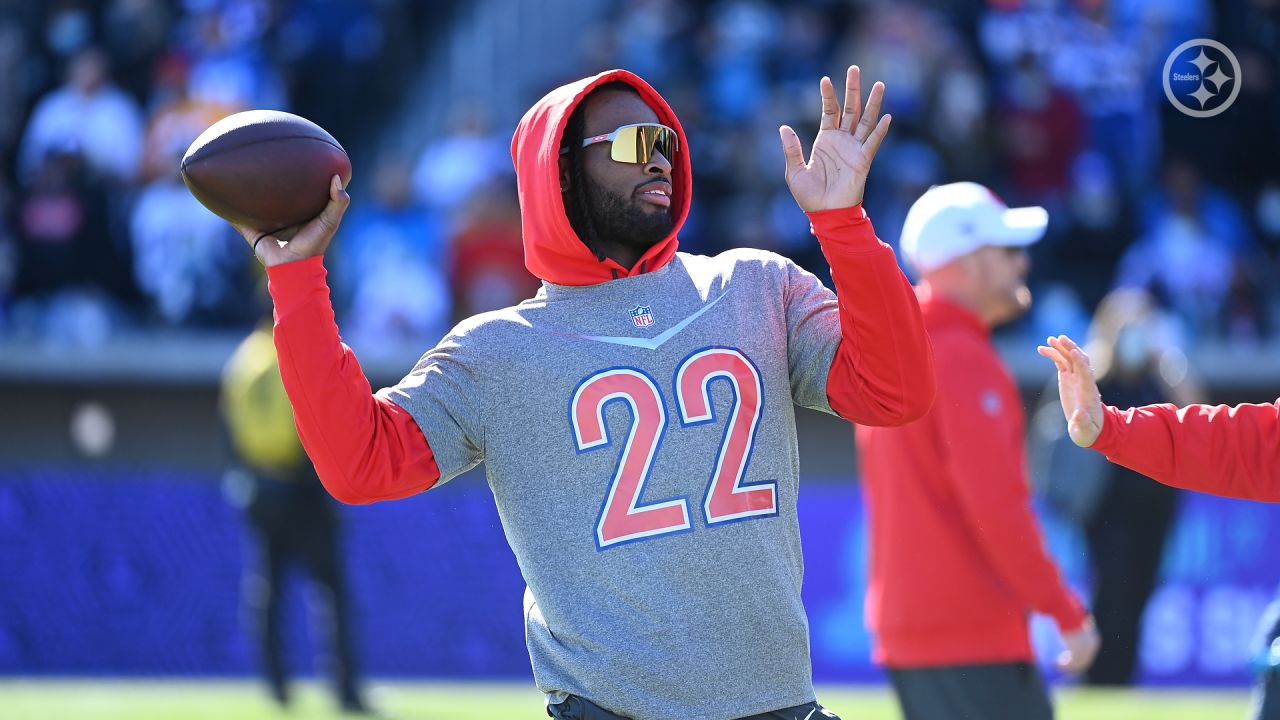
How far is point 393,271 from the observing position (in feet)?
39.8

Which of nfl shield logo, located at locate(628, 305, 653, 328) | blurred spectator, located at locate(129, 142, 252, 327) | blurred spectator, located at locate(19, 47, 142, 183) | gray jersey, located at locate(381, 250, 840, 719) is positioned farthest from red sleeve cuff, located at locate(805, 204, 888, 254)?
blurred spectator, located at locate(19, 47, 142, 183)

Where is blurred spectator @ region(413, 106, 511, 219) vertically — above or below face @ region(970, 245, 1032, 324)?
above

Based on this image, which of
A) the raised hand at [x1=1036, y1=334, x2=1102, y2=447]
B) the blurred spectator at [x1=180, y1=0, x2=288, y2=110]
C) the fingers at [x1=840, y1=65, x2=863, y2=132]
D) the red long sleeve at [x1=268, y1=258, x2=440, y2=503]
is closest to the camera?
the red long sleeve at [x1=268, y1=258, x2=440, y2=503]

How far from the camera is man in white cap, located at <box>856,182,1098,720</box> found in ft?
15.3

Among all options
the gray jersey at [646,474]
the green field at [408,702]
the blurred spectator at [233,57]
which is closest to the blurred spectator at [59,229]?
the blurred spectator at [233,57]

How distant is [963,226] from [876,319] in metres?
1.90

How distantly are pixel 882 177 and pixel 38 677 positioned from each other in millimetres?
6755

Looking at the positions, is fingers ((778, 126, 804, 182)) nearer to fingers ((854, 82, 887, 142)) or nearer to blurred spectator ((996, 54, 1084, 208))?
fingers ((854, 82, 887, 142))

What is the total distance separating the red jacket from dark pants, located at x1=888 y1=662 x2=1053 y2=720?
3cm

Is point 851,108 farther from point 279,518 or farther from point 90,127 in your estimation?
point 90,127

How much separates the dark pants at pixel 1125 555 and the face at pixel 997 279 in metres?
4.74

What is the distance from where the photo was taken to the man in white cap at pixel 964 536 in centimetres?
465

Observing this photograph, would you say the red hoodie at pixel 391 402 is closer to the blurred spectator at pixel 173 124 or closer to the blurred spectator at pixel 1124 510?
the blurred spectator at pixel 1124 510

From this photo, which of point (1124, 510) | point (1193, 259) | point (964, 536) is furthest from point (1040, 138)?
point (964, 536)
